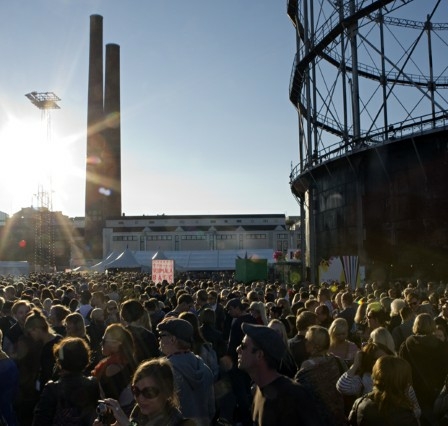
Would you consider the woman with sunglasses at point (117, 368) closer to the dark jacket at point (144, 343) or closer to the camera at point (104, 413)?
the dark jacket at point (144, 343)

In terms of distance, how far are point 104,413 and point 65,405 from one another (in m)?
1.06

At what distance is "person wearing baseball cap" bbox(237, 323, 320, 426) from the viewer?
327cm

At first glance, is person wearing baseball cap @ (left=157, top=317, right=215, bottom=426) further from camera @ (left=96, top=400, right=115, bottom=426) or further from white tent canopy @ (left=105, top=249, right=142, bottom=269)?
white tent canopy @ (left=105, top=249, right=142, bottom=269)

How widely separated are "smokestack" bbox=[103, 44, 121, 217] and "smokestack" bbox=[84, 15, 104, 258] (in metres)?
1.07

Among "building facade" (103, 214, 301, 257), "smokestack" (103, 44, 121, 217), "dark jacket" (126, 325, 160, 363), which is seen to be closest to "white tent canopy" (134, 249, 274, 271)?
"smokestack" (103, 44, 121, 217)

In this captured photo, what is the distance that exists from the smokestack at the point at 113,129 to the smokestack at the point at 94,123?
3.50 ft

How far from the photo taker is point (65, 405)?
4.09m

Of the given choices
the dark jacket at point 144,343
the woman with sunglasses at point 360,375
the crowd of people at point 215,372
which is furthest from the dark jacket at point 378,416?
the dark jacket at point 144,343

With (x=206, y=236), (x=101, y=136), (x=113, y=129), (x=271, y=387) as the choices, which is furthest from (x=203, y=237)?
(x=271, y=387)

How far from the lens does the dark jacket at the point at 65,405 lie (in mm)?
4078

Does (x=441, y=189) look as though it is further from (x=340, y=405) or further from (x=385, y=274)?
(x=340, y=405)

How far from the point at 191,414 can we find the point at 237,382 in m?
3.79

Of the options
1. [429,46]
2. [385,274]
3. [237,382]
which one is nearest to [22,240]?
[429,46]

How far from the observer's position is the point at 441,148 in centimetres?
2514
